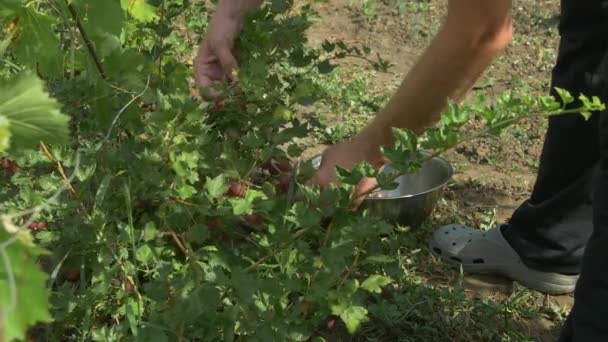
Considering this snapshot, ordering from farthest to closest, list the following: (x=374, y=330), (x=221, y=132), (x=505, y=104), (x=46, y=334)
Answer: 1. (x=374, y=330)
2. (x=221, y=132)
3. (x=46, y=334)
4. (x=505, y=104)

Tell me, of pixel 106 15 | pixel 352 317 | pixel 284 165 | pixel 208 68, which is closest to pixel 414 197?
pixel 284 165

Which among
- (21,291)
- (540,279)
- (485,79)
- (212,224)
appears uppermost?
(21,291)

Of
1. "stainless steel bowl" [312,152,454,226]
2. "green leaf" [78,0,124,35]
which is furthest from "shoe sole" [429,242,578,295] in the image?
"green leaf" [78,0,124,35]

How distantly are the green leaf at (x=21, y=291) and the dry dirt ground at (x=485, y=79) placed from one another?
1.83 m

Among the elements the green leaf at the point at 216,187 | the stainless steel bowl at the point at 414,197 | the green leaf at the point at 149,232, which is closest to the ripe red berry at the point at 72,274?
the green leaf at the point at 149,232

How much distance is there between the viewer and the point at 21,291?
0.69 m

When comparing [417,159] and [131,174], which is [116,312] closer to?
[131,174]

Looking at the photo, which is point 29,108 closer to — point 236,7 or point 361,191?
point 361,191

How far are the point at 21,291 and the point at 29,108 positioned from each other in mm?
289

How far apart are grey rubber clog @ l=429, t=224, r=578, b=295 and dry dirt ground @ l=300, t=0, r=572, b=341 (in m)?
0.04

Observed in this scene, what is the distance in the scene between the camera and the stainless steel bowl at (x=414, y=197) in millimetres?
2518

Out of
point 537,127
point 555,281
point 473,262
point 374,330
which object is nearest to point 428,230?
point 473,262

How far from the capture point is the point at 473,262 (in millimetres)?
2602

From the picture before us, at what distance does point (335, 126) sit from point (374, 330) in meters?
1.38
